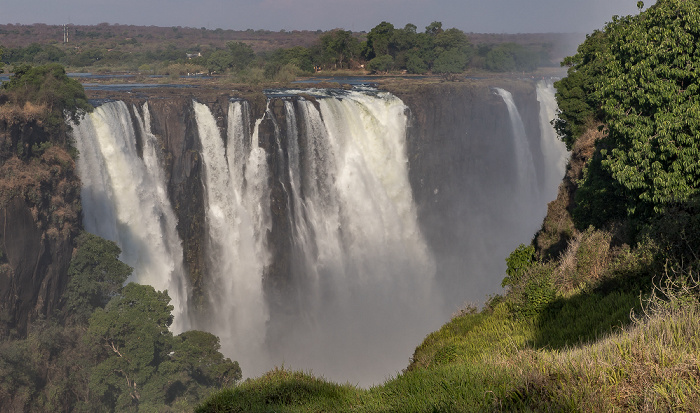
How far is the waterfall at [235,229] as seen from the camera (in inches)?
1204

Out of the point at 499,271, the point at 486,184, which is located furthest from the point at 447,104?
the point at 499,271

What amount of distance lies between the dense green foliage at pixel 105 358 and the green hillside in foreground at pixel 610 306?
13.2 m

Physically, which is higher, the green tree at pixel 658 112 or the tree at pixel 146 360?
the green tree at pixel 658 112

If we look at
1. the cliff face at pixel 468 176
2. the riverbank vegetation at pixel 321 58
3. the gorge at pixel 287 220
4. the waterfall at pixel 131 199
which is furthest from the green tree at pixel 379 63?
the waterfall at pixel 131 199

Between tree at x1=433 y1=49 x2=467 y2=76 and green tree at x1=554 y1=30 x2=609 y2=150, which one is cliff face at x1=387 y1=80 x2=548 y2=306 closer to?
green tree at x1=554 y1=30 x2=609 y2=150

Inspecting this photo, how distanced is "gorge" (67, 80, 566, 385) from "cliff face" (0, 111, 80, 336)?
135cm

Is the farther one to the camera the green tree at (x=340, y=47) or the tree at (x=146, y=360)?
the green tree at (x=340, y=47)

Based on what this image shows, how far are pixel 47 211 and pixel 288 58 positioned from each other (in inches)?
1385

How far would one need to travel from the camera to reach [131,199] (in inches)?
1148

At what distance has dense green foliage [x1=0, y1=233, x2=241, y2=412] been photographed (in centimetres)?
2298

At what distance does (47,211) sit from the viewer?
2581 centimetres

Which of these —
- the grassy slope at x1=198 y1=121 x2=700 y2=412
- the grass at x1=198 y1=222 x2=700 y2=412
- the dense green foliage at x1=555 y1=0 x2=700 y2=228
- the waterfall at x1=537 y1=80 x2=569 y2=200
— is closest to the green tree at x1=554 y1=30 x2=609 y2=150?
the dense green foliage at x1=555 y1=0 x2=700 y2=228

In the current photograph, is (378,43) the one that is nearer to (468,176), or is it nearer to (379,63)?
(379,63)

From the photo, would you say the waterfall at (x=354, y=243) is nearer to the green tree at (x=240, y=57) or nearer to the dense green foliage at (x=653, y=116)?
the dense green foliage at (x=653, y=116)
